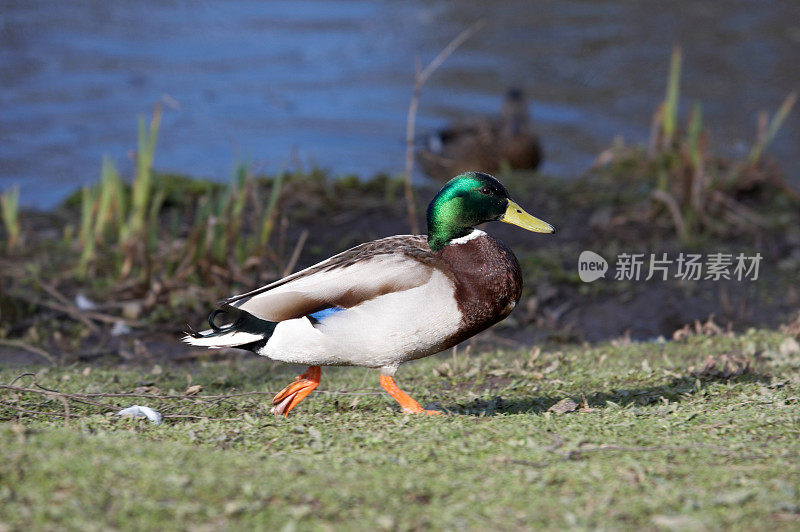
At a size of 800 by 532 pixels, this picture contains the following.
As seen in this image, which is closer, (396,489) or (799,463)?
(396,489)

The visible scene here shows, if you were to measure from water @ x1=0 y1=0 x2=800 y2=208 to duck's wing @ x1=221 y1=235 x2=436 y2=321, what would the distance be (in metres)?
5.80

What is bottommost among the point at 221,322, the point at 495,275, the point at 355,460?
the point at 221,322

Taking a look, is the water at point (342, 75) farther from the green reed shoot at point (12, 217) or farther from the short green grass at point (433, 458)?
the short green grass at point (433, 458)

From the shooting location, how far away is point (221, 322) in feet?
18.6

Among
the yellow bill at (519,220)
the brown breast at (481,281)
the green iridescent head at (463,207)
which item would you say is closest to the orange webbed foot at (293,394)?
the brown breast at (481,281)

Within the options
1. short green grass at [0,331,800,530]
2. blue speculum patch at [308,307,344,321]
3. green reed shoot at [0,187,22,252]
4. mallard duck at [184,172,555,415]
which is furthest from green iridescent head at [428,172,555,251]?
green reed shoot at [0,187,22,252]

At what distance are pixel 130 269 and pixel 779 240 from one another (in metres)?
4.30

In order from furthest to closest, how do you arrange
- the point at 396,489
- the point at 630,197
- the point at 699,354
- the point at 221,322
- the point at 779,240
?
the point at 630,197
the point at 779,240
the point at 221,322
the point at 699,354
the point at 396,489

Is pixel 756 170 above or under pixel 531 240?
above

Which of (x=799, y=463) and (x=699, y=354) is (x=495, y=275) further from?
(x=699, y=354)

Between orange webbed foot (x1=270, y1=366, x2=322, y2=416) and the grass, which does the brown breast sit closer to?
orange webbed foot (x1=270, y1=366, x2=322, y2=416)

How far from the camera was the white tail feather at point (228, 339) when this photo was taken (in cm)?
356

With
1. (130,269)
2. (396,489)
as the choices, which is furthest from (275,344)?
(130,269)

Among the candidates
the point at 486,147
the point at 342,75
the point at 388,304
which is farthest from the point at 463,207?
the point at 342,75
